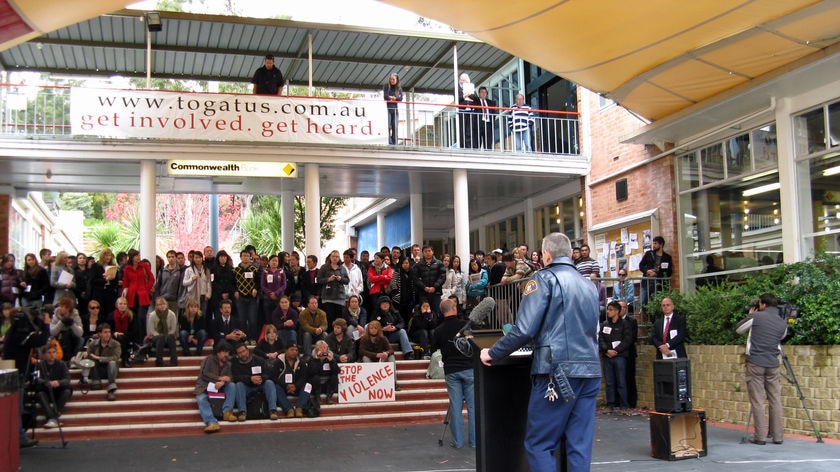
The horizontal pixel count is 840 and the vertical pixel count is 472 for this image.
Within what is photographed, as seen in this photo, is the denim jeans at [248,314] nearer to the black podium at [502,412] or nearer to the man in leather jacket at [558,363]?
the black podium at [502,412]

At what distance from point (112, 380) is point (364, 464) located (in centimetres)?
584

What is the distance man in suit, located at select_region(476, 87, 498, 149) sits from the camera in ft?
62.1

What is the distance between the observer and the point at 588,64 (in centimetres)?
1248

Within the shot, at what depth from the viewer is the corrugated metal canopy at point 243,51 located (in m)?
18.0

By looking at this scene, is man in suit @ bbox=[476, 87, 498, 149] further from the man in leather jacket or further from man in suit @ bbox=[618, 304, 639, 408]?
the man in leather jacket

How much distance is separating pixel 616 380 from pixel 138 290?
8.61m

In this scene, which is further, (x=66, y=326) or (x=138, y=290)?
(x=138, y=290)

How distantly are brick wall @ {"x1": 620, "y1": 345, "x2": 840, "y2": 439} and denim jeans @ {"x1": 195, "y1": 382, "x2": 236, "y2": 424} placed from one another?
688cm

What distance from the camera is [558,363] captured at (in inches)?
217

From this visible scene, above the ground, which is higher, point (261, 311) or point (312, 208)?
point (312, 208)

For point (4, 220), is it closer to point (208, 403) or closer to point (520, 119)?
point (208, 403)

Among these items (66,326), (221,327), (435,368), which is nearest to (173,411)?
(221,327)

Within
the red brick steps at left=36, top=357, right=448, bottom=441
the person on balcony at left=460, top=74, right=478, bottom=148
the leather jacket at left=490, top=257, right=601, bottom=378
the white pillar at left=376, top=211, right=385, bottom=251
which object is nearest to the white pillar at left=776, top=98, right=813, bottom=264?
the red brick steps at left=36, top=357, right=448, bottom=441

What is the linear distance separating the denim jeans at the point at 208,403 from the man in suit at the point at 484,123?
28.6 feet
